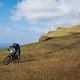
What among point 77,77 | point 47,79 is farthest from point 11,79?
point 77,77

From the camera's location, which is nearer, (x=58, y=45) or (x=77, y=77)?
(x=77, y=77)

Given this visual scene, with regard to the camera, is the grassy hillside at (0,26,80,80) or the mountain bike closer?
the grassy hillside at (0,26,80,80)

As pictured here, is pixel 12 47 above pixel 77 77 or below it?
above

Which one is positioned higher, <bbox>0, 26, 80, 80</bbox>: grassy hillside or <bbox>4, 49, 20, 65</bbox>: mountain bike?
<bbox>4, 49, 20, 65</bbox>: mountain bike

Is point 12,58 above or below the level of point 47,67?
above

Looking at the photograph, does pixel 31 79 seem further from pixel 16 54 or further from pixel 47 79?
pixel 16 54

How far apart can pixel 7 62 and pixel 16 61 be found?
1313mm

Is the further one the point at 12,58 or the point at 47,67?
the point at 12,58

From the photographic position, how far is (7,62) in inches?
1462

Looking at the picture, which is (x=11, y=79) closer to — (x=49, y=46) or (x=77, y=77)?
(x=77, y=77)

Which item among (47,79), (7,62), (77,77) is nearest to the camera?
(47,79)

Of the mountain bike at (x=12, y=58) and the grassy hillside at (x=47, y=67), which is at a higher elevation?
the mountain bike at (x=12, y=58)

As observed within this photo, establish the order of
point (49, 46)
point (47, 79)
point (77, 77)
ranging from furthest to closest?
point (49, 46) → point (77, 77) → point (47, 79)

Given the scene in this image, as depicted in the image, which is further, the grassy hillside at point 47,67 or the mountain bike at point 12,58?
the mountain bike at point 12,58
